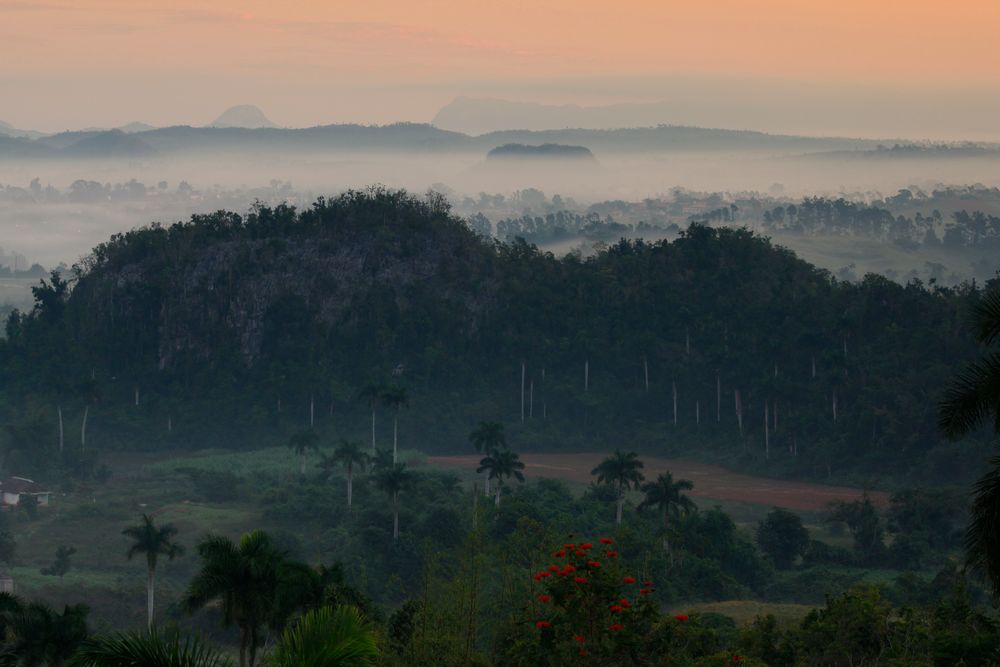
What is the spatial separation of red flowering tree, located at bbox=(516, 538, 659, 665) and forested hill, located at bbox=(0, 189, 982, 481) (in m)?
73.0

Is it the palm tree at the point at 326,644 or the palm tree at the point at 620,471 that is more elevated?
the palm tree at the point at 326,644

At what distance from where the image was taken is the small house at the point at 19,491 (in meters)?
81.8

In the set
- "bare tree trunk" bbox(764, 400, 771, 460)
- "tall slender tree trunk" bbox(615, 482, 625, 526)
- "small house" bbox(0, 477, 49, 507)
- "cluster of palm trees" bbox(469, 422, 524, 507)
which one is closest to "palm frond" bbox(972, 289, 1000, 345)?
"tall slender tree trunk" bbox(615, 482, 625, 526)

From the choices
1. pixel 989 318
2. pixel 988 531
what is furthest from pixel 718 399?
pixel 988 531

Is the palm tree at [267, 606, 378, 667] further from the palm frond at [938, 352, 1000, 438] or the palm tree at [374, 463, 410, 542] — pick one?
the palm tree at [374, 463, 410, 542]

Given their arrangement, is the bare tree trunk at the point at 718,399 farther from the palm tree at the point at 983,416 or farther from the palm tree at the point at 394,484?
the palm tree at the point at 983,416

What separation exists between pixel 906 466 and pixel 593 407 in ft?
→ 80.5

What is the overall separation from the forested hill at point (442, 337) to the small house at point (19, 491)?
11.9 metres

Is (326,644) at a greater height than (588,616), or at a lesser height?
greater

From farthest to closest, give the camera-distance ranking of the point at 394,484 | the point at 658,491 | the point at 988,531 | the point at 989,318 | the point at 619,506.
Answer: the point at 619,506
the point at 394,484
the point at 658,491
the point at 989,318
the point at 988,531

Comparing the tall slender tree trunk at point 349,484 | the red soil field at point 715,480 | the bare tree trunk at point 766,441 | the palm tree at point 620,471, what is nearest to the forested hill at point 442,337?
the bare tree trunk at point 766,441

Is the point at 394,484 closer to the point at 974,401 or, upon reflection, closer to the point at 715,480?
the point at 715,480

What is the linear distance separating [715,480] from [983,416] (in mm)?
73623

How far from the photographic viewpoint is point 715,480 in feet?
301
